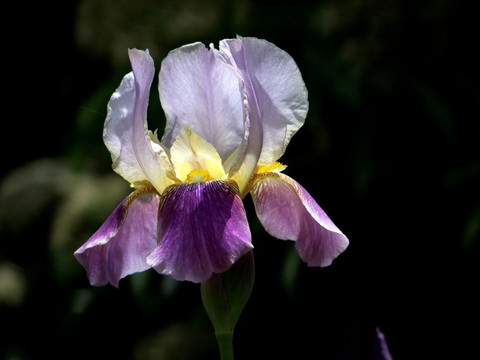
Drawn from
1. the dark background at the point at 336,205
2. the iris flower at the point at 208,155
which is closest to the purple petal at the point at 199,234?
the iris flower at the point at 208,155

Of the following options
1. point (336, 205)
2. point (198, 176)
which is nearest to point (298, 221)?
point (198, 176)

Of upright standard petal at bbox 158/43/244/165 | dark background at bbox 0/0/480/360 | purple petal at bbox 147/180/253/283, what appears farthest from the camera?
dark background at bbox 0/0/480/360

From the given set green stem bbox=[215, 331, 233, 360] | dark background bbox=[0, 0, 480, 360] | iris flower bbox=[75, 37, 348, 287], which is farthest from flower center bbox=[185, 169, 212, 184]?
dark background bbox=[0, 0, 480, 360]

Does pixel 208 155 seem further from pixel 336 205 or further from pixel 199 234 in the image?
pixel 336 205

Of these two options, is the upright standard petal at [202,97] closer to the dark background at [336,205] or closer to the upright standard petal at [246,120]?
the upright standard petal at [246,120]

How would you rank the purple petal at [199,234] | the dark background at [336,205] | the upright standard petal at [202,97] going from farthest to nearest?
1. the dark background at [336,205]
2. the upright standard petal at [202,97]
3. the purple petal at [199,234]

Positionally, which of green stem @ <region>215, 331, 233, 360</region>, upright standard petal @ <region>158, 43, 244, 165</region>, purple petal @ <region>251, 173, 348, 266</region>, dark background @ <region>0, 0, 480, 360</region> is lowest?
dark background @ <region>0, 0, 480, 360</region>

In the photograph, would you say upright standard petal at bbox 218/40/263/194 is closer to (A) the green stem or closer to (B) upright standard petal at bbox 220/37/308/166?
(B) upright standard petal at bbox 220/37/308/166
